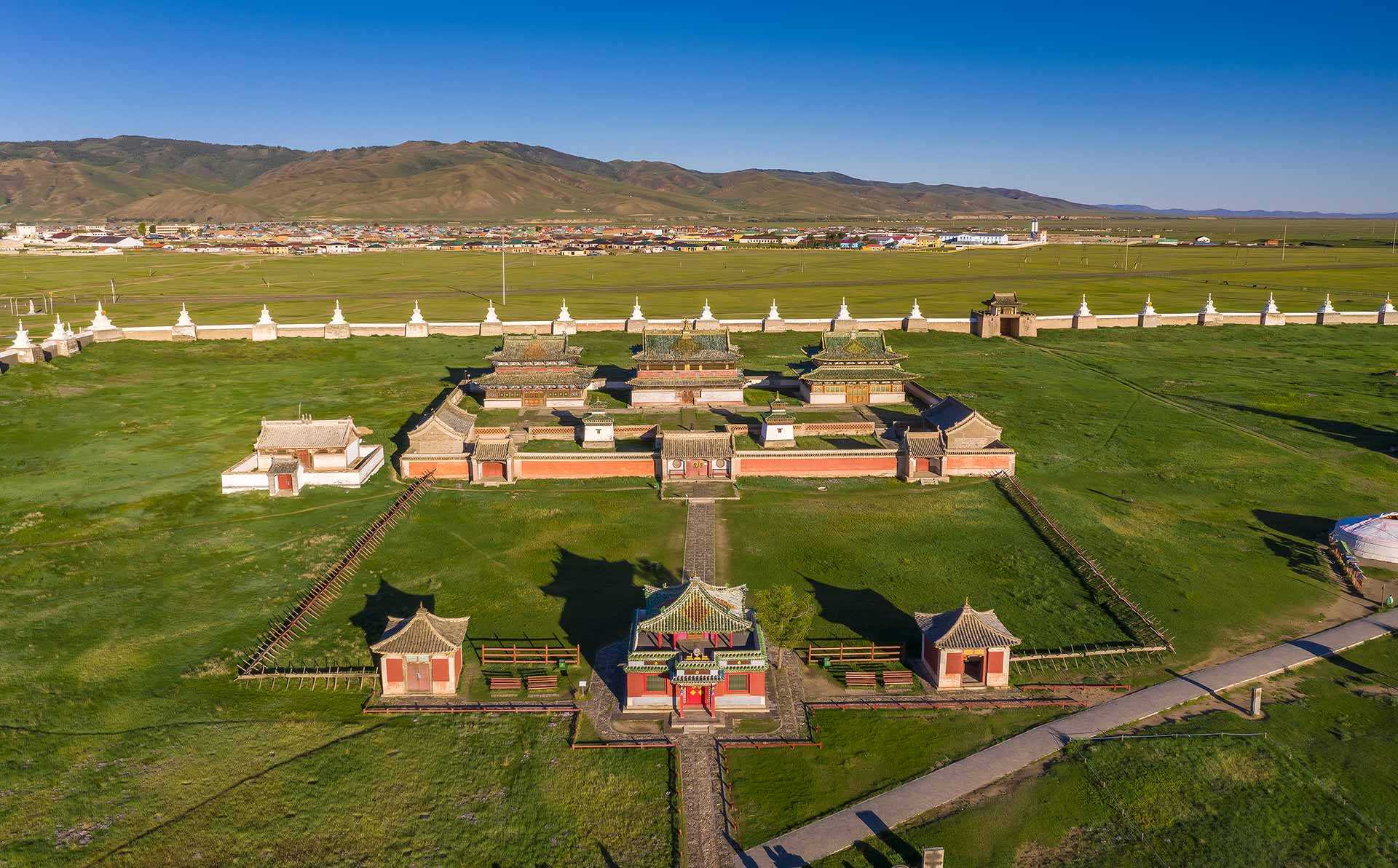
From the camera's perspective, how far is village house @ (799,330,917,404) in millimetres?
66250

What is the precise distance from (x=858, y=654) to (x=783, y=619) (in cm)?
271

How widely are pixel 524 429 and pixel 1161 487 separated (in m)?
35.0

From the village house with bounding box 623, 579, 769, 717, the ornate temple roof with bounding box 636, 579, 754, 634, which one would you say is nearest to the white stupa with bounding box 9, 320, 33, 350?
the ornate temple roof with bounding box 636, 579, 754, 634

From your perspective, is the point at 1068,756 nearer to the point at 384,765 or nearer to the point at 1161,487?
the point at 384,765

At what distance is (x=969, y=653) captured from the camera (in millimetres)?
30547

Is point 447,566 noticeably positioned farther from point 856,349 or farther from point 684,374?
point 856,349

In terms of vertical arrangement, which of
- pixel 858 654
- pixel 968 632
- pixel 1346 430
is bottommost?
pixel 858 654

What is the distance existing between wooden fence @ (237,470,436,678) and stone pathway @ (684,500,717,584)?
13586 millimetres

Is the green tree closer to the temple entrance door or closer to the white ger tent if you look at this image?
the temple entrance door

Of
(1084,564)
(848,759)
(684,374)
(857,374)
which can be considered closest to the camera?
(848,759)

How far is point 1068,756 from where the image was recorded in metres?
26.6

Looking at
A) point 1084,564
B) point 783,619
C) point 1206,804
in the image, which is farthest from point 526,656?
point 1084,564

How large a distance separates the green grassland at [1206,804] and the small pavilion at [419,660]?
529 inches

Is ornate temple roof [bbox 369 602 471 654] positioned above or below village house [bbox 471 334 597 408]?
below
